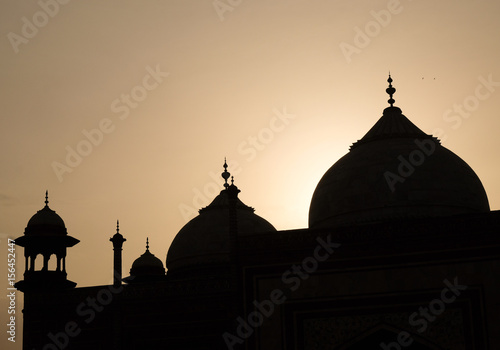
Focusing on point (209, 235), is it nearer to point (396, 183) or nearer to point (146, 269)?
point (146, 269)

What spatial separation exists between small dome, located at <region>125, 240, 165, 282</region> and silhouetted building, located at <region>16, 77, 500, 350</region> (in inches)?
159

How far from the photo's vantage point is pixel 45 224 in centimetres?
2086

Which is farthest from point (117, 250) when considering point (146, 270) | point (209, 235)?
point (146, 270)

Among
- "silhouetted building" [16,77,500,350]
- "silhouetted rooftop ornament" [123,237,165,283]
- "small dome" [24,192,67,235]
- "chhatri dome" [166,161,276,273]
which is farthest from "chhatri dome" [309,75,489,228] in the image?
"silhouetted rooftop ornament" [123,237,165,283]

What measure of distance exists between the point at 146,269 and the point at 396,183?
28.7ft

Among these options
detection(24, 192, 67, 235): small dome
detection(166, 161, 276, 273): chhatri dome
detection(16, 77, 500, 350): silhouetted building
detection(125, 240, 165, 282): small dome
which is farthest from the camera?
detection(125, 240, 165, 282): small dome

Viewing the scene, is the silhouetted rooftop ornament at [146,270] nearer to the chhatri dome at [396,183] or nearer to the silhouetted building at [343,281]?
the silhouetted building at [343,281]

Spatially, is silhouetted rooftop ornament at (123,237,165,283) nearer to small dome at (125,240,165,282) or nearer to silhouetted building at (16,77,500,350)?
small dome at (125,240,165,282)

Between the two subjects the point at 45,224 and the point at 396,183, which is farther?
the point at 45,224

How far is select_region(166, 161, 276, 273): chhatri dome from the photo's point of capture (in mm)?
22641

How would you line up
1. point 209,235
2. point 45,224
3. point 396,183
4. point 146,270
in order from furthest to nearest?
point 146,270 < point 209,235 < point 45,224 < point 396,183

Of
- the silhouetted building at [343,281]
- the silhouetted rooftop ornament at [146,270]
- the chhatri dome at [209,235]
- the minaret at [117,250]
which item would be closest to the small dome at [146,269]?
the silhouetted rooftop ornament at [146,270]

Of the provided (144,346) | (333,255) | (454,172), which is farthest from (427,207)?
(144,346)

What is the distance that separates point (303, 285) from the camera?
55.3 feet
